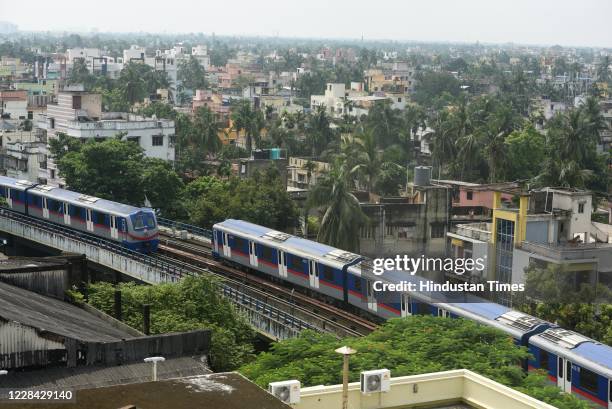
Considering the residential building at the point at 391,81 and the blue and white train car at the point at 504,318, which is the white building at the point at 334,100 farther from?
the blue and white train car at the point at 504,318

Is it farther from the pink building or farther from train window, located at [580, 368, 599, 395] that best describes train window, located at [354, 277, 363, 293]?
the pink building

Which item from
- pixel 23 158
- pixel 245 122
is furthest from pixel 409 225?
pixel 245 122

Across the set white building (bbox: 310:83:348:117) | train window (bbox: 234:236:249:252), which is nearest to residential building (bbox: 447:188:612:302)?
train window (bbox: 234:236:249:252)

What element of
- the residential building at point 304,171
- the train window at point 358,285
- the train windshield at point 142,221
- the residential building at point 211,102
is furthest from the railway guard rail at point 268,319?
the residential building at point 211,102

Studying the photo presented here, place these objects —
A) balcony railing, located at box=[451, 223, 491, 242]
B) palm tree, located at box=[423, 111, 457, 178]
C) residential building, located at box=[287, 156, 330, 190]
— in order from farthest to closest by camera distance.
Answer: palm tree, located at box=[423, 111, 457, 178] < residential building, located at box=[287, 156, 330, 190] < balcony railing, located at box=[451, 223, 491, 242]

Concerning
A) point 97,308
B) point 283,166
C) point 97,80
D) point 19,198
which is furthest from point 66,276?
point 97,80

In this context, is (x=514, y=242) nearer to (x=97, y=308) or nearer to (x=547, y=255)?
(x=547, y=255)
